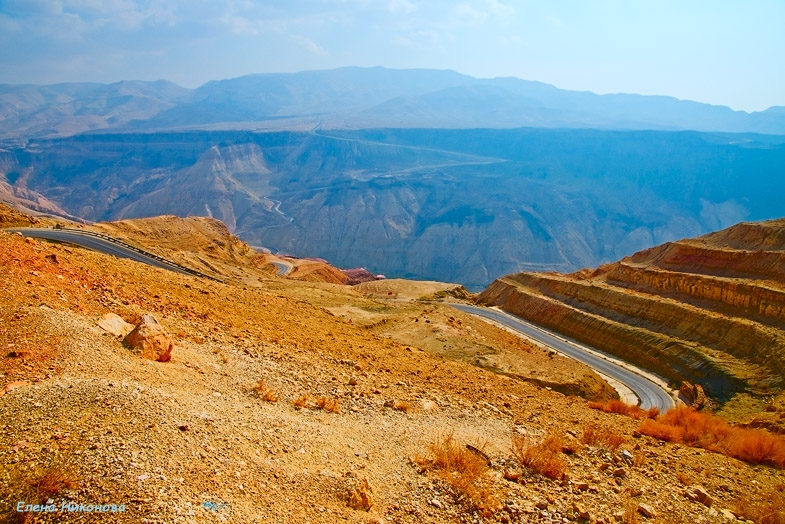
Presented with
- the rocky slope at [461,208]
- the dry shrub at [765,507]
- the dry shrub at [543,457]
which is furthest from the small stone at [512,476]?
the rocky slope at [461,208]

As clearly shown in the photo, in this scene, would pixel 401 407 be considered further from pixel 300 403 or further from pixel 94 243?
pixel 94 243

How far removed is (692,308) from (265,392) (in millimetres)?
36422

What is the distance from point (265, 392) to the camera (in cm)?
1119

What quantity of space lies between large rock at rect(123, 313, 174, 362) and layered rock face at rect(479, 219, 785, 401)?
95.8 feet

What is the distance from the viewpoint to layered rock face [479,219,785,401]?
1204 inches


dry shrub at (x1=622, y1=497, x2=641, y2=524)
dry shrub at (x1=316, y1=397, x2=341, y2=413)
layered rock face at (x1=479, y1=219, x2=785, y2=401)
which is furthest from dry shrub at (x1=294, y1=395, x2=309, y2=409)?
layered rock face at (x1=479, y1=219, x2=785, y2=401)

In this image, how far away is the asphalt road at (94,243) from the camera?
40.3 m

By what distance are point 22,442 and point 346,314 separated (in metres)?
24.2

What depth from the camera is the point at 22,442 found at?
6762 millimetres

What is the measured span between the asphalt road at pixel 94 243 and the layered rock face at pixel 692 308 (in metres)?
34.5

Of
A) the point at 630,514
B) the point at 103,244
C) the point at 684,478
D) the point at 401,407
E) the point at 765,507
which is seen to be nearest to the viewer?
the point at 630,514

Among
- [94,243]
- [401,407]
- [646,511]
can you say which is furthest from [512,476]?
[94,243]

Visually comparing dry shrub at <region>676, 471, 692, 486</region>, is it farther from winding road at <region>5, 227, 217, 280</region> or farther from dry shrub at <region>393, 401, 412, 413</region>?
winding road at <region>5, 227, 217, 280</region>

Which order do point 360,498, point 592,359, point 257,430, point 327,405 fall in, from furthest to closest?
point 592,359 < point 327,405 < point 257,430 < point 360,498
